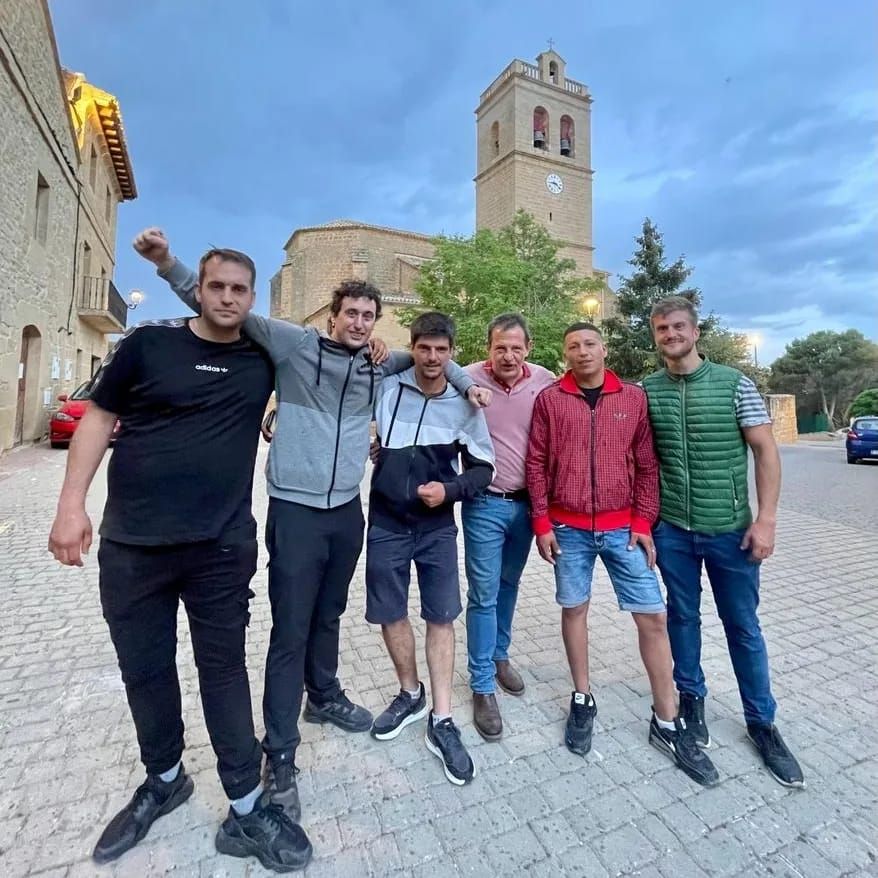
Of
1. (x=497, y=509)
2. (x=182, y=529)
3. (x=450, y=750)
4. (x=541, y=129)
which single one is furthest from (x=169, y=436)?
(x=541, y=129)

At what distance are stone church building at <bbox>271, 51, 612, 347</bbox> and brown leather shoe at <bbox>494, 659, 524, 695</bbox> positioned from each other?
3113cm

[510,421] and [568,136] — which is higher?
[568,136]

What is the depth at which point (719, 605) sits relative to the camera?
8.36 feet

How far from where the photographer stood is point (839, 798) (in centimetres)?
217

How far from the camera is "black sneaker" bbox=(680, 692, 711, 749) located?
2.53 m

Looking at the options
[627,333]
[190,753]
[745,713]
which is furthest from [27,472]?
[627,333]

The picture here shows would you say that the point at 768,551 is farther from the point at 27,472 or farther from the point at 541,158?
the point at 541,158

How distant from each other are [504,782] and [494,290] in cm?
1840

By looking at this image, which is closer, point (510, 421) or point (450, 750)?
point (450, 750)

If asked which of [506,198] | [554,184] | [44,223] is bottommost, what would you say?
[44,223]

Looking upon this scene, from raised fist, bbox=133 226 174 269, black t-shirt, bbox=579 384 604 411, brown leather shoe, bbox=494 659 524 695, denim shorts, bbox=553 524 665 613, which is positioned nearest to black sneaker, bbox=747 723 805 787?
denim shorts, bbox=553 524 665 613

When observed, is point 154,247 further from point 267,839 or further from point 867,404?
point 867,404

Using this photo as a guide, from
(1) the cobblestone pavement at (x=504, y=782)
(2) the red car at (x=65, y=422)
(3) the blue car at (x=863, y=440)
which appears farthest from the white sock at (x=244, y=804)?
(3) the blue car at (x=863, y=440)

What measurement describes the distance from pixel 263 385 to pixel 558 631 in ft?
10.1
